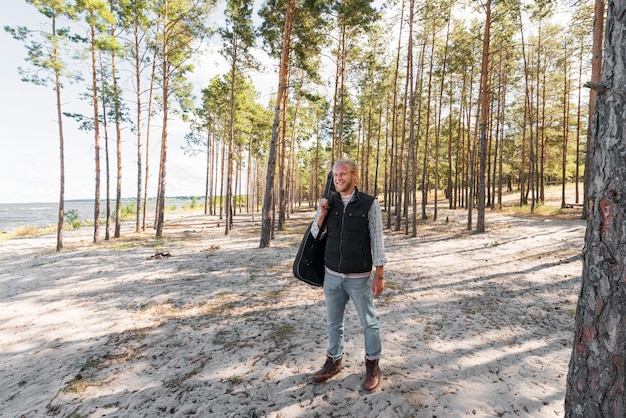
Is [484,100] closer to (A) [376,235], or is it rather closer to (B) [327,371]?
(A) [376,235]

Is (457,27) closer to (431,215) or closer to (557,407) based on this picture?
(431,215)

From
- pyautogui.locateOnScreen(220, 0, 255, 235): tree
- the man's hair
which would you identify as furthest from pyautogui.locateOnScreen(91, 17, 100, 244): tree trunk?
the man's hair

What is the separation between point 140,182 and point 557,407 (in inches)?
817

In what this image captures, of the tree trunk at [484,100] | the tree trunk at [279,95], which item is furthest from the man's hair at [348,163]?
the tree trunk at [484,100]

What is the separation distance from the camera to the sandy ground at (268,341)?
2967 millimetres

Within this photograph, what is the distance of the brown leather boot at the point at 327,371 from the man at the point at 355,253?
376 mm

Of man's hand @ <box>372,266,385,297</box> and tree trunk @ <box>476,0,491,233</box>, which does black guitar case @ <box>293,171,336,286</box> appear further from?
tree trunk @ <box>476,0,491,233</box>

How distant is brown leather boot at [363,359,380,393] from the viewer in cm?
299

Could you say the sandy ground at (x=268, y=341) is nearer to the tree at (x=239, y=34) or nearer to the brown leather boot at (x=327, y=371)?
the brown leather boot at (x=327, y=371)

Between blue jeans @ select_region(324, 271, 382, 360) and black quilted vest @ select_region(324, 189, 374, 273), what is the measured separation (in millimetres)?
147

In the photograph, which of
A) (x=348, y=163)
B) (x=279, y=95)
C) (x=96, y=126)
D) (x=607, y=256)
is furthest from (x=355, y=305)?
(x=96, y=126)

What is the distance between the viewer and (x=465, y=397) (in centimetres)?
291

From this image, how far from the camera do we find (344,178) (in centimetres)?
289

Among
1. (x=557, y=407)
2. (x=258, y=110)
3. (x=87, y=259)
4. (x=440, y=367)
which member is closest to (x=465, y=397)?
(x=440, y=367)
